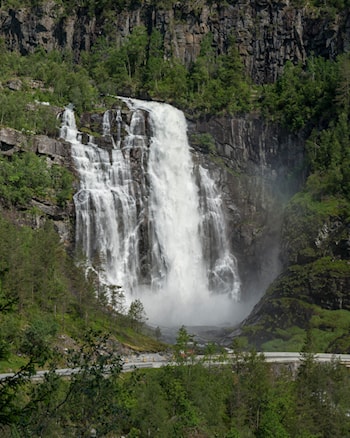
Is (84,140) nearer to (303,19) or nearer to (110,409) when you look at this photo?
(303,19)

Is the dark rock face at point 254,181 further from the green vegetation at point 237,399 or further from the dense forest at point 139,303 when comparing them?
the green vegetation at point 237,399

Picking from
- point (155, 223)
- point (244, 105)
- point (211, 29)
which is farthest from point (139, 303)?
point (211, 29)

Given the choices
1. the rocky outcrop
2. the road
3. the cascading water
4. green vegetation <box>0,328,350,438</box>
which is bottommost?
green vegetation <box>0,328,350,438</box>

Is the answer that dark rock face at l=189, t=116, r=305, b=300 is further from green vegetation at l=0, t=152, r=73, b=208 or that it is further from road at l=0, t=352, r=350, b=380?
road at l=0, t=352, r=350, b=380

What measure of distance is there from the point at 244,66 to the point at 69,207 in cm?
4638

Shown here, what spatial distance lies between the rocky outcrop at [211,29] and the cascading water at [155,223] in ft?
88.3

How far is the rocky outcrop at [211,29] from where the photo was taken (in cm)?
9757

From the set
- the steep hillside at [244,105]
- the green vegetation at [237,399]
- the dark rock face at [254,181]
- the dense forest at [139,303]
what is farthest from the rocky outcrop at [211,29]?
the green vegetation at [237,399]

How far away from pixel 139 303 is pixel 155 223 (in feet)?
58.2

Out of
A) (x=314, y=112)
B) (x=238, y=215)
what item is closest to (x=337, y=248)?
(x=238, y=215)

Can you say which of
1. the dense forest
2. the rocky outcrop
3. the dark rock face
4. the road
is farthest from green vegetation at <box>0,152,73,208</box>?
A: the rocky outcrop

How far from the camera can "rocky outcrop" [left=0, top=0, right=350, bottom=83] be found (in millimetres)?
97569

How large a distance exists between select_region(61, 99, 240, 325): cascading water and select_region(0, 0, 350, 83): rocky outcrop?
2691 cm

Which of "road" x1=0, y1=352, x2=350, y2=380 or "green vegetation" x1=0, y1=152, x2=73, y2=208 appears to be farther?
"green vegetation" x1=0, y1=152, x2=73, y2=208
